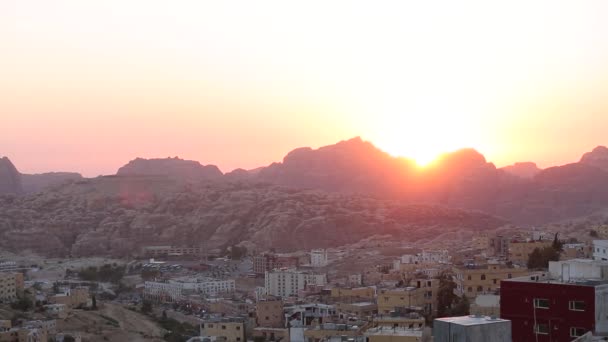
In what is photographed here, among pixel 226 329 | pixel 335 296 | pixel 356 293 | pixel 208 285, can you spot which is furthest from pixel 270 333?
pixel 208 285

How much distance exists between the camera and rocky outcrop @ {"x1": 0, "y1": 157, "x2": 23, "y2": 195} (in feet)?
539

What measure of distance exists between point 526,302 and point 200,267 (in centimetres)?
6369

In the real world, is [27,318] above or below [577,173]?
below

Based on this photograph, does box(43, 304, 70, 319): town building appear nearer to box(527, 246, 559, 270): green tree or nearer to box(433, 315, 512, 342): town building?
box(527, 246, 559, 270): green tree

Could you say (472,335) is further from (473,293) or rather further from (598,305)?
(473,293)

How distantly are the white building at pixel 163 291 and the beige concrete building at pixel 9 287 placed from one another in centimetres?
1087

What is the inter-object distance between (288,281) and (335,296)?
14354mm

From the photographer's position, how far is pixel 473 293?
30.6 m

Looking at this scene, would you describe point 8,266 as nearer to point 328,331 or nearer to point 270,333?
point 270,333

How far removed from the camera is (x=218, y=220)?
10438 cm

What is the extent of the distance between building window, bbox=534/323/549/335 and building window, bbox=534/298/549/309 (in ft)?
0.97

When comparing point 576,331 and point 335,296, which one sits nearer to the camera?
point 576,331

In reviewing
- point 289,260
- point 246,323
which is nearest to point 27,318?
point 246,323

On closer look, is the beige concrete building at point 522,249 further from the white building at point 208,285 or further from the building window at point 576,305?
the building window at point 576,305
